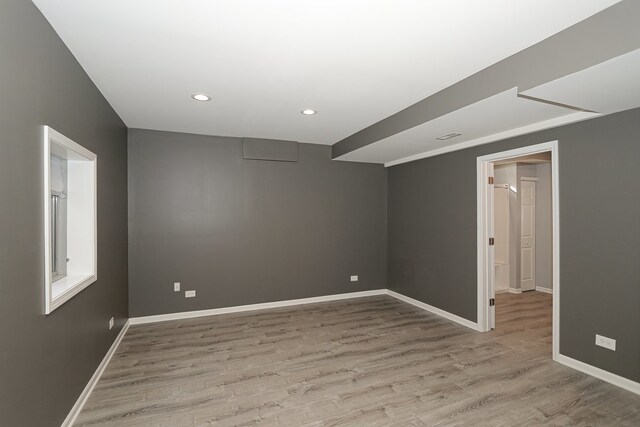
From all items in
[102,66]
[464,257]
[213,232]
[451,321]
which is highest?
[102,66]

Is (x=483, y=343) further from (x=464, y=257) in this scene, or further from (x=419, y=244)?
Result: (x=419, y=244)

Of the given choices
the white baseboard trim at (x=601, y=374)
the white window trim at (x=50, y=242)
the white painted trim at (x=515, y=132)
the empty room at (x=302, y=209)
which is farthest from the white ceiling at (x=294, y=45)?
the white baseboard trim at (x=601, y=374)

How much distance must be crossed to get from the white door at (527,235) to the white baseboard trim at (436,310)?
92.0 inches

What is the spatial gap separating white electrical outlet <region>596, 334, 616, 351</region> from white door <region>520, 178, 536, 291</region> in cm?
321

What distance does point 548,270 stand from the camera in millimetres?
5676

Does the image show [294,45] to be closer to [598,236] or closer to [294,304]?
[598,236]

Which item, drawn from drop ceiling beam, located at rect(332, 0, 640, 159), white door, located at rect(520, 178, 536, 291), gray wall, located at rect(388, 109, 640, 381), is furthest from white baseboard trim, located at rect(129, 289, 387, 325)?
drop ceiling beam, located at rect(332, 0, 640, 159)

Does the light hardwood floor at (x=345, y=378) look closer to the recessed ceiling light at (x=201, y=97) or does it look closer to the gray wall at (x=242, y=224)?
the gray wall at (x=242, y=224)

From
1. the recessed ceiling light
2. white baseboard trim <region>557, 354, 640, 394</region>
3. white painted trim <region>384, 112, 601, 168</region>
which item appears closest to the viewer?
white baseboard trim <region>557, 354, 640, 394</region>

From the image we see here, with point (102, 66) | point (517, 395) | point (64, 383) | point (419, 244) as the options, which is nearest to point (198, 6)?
point (102, 66)

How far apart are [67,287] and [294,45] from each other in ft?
7.59

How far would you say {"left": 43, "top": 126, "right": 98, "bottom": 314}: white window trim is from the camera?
5.74 ft

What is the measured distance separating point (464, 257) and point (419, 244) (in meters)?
0.87

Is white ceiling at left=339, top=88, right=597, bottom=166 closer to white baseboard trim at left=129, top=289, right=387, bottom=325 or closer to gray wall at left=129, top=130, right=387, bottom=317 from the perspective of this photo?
gray wall at left=129, top=130, right=387, bottom=317
